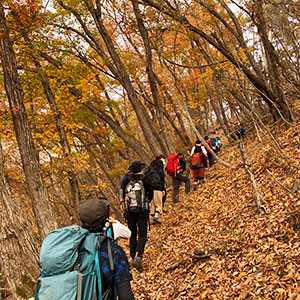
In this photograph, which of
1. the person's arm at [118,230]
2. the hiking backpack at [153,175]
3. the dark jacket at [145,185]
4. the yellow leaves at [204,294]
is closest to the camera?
the person's arm at [118,230]

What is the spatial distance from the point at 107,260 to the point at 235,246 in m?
3.04

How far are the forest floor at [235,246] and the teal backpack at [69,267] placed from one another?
236 centimetres

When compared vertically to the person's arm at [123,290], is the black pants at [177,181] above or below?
below

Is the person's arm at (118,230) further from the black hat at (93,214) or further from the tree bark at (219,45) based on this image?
the tree bark at (219,45)

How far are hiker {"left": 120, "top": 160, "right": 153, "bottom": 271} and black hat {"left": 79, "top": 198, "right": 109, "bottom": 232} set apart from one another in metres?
2.53

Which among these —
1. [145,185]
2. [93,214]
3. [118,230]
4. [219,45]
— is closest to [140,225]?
[145,185]

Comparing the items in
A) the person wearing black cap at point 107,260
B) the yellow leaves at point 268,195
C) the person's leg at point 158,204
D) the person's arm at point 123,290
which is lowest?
the yellow leaves at point 268,195

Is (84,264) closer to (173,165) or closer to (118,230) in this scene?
(118,230)

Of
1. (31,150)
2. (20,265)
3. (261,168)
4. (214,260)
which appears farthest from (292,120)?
(20,265)

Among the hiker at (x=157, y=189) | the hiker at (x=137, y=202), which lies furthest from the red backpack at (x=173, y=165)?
the hiker at (x=137, y=202)

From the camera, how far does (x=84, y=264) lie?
222 centimetres

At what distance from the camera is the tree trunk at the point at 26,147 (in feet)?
19.2

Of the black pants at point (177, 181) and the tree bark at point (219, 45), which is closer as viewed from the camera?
the tree bark at point (219, 45)

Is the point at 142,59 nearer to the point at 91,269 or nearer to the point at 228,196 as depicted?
the point at 228,196
